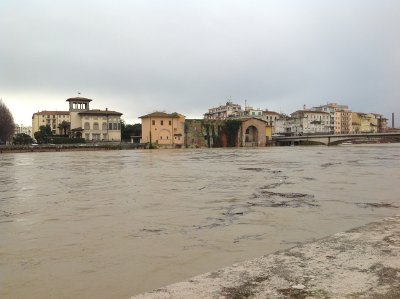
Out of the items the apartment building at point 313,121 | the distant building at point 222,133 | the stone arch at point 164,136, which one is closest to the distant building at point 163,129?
the stone arch at point 164,136

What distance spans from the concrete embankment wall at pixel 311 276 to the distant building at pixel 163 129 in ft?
251

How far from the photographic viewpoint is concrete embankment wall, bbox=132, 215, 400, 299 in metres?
3.47

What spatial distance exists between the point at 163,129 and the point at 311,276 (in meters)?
78.9

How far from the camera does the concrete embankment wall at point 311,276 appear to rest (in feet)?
11.4

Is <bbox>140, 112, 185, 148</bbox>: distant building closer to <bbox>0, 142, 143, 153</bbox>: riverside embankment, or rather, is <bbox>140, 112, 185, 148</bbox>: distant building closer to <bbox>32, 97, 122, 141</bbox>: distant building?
<bbox>0, 142, 143, 153</bbox>: riverside embankment

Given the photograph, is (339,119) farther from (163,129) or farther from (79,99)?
(79,99)

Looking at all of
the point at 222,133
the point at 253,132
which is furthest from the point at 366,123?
the point at 222,133

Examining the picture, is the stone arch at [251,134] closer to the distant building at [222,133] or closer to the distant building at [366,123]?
the distant building at [222,133]

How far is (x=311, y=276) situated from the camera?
153 inches

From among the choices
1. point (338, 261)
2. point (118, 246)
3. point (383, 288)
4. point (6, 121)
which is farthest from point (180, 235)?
point (6, 121)

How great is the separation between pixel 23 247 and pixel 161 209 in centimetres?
440

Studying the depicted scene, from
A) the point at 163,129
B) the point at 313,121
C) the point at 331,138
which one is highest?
the point at 313,121

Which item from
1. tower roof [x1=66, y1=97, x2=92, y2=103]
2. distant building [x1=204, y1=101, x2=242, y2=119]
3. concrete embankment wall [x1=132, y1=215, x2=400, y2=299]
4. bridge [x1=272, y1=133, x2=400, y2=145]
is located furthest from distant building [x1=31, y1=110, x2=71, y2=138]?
concrete embankment wall [x1=132, y1=215, x2=400, y2=299]

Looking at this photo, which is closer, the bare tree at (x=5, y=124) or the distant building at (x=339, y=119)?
the bare tree at (x=5, y=124)
